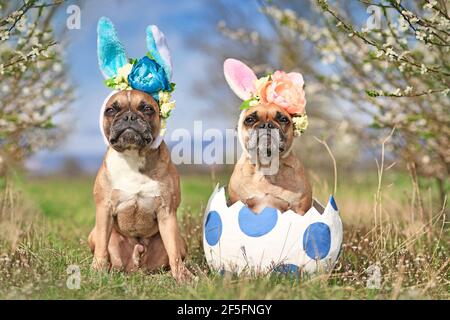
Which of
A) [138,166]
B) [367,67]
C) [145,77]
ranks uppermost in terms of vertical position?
[367,67]

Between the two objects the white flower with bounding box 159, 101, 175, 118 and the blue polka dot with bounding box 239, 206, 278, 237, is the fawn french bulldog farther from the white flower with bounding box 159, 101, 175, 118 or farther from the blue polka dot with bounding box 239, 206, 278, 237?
the blue polka dot with bounding box 239, 206, 278, 237

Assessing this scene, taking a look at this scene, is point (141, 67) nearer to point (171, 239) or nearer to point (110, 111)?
point (110, 111)

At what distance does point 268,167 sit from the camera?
381cm

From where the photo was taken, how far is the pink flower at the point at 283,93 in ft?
12.7

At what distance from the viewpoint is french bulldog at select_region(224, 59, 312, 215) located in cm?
370

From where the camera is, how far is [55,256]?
405 cm

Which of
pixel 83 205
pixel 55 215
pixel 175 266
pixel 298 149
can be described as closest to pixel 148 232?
pixel 175 266

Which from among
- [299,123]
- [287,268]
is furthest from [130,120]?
[287,268]

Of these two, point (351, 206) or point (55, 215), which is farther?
point (55, 215)

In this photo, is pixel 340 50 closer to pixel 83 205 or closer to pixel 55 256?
pixel 55 256

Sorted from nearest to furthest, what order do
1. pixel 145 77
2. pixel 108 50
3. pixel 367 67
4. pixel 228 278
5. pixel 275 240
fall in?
pixel 228 278 → pixel 275 240 → pixel 145 77 → pixel 108 50 → pixel 367 67

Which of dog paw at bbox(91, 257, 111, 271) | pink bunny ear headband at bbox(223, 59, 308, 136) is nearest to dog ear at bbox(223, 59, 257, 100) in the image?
pink bunny ear headband at bbox(223, 59, 308, 136)

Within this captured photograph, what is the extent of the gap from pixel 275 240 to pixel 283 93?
917 mm

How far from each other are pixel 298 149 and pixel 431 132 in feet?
26.0
